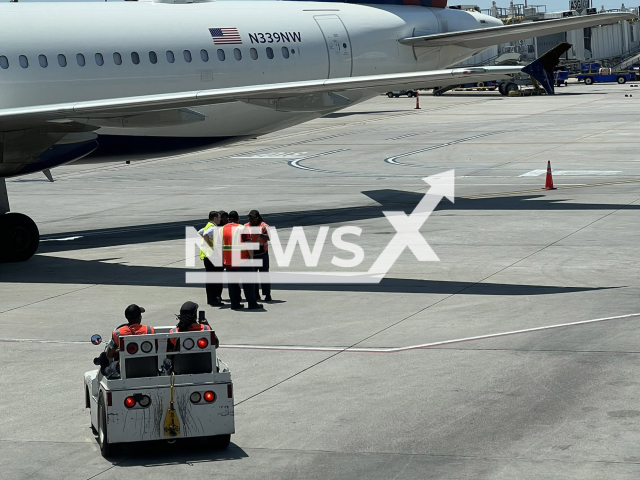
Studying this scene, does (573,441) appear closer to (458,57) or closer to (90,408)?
(90,408)

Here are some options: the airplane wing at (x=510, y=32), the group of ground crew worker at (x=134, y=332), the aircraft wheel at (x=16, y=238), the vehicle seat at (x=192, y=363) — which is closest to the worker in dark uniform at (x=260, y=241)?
the group of ground crew worker at (x=134, y=332)

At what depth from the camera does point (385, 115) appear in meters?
73.2

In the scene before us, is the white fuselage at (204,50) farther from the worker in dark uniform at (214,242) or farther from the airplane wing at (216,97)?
the worker in dark uniform at (214,242)

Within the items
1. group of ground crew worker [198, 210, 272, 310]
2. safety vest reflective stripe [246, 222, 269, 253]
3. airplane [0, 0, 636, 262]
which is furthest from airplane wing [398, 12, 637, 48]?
group of ground crew worker [198, 210, 272, 310]

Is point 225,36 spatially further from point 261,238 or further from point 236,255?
point 236,255

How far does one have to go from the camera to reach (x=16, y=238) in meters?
24.6

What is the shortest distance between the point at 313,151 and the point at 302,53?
68.7 feet

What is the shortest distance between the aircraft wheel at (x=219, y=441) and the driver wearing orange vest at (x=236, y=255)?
24.9 ft

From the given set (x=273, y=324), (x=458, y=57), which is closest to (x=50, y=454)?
(x=273, y=324)

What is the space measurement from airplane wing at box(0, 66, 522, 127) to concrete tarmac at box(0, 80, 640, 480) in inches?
138

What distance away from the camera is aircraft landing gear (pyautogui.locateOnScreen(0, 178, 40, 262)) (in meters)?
24.6

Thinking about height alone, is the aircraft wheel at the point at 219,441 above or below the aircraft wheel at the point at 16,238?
below

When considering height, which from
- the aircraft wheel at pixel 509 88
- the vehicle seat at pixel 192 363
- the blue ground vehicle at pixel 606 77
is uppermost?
the blue ground vehicle at pixel 606 77

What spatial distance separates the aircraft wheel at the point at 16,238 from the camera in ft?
Result: 80.5
